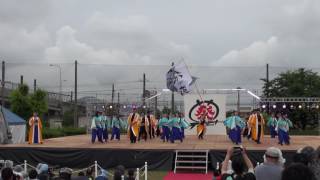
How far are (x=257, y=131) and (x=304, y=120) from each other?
903 inches

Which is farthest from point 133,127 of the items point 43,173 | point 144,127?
point 43,173

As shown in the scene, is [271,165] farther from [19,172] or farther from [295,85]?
[295,85]

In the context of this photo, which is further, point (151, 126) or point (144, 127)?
point (151, 126)

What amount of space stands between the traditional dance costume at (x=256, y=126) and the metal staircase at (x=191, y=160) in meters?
4.25

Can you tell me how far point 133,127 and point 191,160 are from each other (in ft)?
17.7

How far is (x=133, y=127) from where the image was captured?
896 inches

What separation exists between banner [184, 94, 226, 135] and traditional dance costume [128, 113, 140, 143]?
5.11m

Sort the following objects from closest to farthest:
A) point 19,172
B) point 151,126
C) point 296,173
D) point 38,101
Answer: point 296,173
point 19,172
point 151,126
point 38,101

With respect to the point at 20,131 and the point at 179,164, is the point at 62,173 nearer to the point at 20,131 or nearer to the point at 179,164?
the point at 179,164

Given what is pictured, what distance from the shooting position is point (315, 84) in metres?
46.3

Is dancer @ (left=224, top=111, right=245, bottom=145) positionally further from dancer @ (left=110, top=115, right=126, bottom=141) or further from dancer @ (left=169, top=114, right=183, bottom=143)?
dancer @ (left=110, top=115, right=126, bottom=141)

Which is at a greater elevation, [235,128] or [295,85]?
[295,85]

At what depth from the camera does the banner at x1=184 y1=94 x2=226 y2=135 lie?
2761 cm

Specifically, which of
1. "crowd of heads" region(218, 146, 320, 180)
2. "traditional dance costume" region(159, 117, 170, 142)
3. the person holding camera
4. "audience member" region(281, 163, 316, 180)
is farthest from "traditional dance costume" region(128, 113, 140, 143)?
"audience member" region(281, 163, 316, 180)
